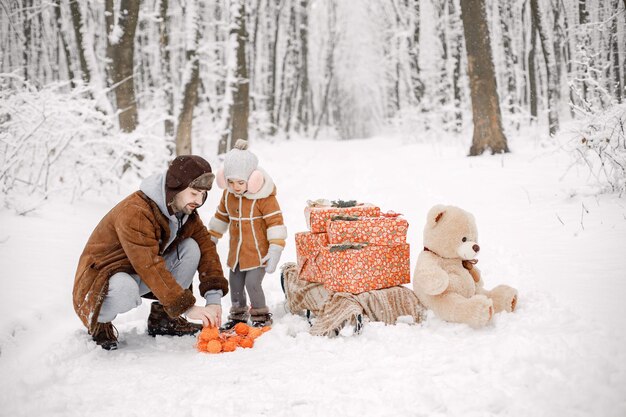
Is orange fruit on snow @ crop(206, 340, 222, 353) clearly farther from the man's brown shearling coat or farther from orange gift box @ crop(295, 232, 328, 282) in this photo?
orange gift box @ crop(295, 232, 328, 282)

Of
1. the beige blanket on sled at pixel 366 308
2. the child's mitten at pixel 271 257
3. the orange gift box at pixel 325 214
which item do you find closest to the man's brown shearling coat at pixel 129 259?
the child's mitten at pixel 271 257

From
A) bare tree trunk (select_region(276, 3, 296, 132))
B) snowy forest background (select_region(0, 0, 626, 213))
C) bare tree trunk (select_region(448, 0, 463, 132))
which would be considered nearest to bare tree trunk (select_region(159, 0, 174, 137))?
snowy forest background (select_region(0, 0, 626, 213))

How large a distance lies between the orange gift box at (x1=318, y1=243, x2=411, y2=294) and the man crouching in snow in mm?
878

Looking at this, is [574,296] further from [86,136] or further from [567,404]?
[86,136]

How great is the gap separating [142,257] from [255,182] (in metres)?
1.09

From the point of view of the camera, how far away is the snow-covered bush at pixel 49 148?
5531mm

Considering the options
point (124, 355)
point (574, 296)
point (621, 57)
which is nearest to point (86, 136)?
point (124, 355)

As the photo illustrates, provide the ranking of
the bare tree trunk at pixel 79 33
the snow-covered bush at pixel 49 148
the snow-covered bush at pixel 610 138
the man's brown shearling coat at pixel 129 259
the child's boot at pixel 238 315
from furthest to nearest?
the bare tree trunk at pixel 79 33
the snow-covered bush at pixel 49 148
the snow-covered bush at pixel 610 138
the child's boot at pixel 238 315
the man's brown shearling coat at pixel 129 259

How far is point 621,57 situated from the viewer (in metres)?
20.2

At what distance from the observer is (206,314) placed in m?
3.19

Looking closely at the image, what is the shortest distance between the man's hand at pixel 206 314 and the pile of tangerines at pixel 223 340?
2.5 inches

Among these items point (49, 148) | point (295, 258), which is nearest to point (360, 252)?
point (295, 258)

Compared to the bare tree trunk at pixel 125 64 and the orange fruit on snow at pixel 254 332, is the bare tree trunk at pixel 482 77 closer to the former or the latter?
the bare tree trunk at pixel 125 64

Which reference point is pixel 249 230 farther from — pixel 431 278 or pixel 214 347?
pixel 431 278
